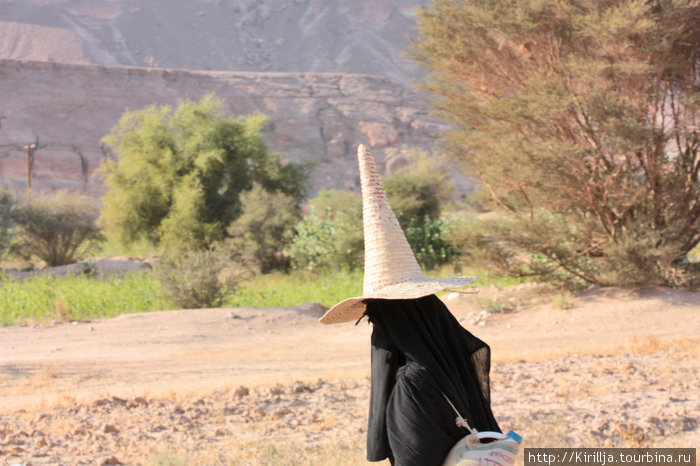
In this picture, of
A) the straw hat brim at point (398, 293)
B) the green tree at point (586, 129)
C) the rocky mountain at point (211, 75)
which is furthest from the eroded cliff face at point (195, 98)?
the straw hat brim at point (398, 293)

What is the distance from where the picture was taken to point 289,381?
760 centimetres

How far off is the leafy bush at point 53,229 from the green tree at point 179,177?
3.95 feet

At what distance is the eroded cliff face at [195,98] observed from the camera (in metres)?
52.5

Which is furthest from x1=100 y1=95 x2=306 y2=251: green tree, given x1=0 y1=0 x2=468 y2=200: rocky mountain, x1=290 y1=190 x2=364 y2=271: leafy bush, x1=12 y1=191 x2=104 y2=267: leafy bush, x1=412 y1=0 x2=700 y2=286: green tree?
x1=412 y1=0 x2=700 y2=286: green tree

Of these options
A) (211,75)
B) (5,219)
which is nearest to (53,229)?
(5,219)

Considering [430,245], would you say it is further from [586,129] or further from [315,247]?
[586,129]

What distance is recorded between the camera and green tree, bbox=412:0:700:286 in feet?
38.8

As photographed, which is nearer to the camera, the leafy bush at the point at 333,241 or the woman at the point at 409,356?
the woman at the point at 409,356

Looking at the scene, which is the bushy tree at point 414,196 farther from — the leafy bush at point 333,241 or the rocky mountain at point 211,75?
the rocky mountain at point 211,75

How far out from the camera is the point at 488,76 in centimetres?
1377

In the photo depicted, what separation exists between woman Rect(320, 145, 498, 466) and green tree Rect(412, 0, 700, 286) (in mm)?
9991

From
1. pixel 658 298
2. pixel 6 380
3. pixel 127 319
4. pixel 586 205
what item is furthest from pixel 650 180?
pixel 6 380

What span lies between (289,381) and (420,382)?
226 inches

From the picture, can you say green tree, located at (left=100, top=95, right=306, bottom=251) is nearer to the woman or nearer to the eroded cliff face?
the woman
